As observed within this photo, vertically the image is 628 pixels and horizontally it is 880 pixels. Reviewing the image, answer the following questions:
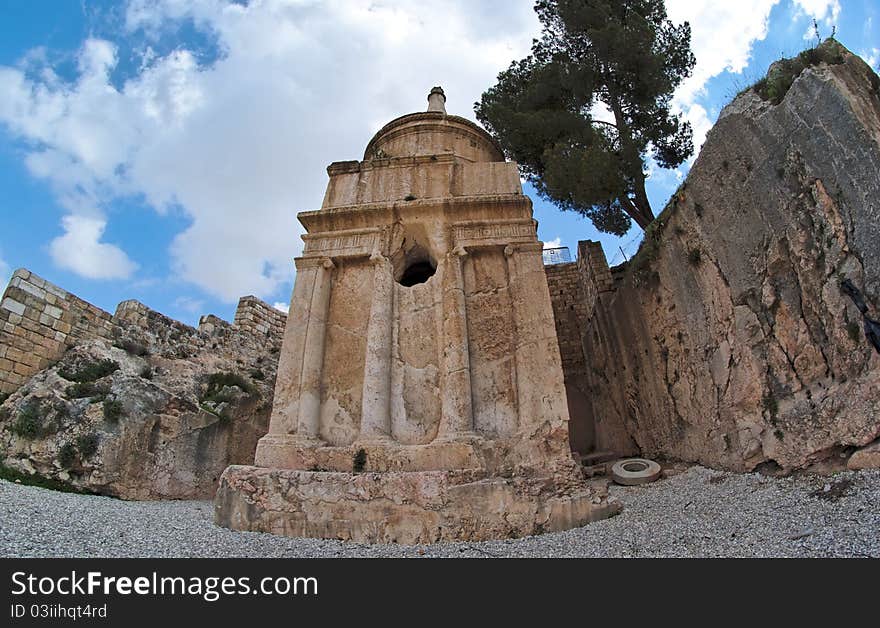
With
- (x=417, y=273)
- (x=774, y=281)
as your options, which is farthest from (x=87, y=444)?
(x=774, y=281)

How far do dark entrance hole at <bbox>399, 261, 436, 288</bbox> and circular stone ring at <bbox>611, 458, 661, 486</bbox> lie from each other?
4.33 meters

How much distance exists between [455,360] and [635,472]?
11.9 feet

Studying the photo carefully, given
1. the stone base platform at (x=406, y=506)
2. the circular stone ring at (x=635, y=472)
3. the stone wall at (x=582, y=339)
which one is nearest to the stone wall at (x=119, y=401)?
the stone base platform at (x=406, y=506)

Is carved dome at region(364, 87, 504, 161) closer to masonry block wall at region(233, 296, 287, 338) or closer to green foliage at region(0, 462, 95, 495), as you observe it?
masonry block wall at region(233, 296, 287, 338)

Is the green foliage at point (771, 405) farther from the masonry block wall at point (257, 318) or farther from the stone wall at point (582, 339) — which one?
the masonry block wall at point (257, 318)

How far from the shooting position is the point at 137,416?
7535 millimetres

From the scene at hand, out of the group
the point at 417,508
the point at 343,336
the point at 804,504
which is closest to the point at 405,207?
the point at 343,336

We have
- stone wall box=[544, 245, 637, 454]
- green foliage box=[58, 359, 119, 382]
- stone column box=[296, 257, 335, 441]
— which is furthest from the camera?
stone wall box=[544, 245, 637, 454]

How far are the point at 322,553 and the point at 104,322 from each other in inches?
309

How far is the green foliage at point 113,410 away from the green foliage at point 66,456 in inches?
23.2

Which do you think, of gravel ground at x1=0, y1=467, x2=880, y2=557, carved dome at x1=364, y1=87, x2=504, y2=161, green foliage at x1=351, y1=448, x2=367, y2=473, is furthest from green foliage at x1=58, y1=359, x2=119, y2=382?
carved dome at x1=364, y1=87, x2=504, y2=161

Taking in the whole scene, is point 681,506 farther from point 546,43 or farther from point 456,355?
point 546,43

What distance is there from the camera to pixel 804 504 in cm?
399

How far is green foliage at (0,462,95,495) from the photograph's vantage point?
649 centimetres
